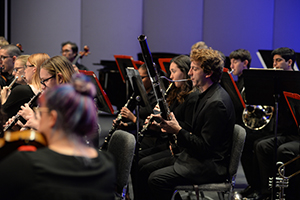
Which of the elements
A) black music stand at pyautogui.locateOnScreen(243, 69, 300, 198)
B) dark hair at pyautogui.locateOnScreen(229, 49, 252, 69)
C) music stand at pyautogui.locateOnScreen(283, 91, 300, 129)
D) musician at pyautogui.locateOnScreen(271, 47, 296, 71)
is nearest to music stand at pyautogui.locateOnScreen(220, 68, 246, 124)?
black music stand at pyautogui.locateOnScreen(243, 69, 300, 198)

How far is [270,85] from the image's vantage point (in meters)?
3.14

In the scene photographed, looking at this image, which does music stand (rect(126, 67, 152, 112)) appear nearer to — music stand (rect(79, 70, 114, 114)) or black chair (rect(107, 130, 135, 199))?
music stand (rect(79, 70, 114, 114))

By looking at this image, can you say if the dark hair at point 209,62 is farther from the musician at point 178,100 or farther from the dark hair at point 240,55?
the dark hair at point 240,55

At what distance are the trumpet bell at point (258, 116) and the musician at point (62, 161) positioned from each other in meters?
2.86

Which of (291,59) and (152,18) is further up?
(152,18)

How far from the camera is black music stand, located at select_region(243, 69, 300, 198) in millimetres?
3059

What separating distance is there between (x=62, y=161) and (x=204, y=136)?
4.57 feet

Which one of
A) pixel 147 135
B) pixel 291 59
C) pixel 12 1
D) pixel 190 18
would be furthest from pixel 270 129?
pixel 12 1

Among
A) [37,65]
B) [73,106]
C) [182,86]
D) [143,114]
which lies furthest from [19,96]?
[73,106]

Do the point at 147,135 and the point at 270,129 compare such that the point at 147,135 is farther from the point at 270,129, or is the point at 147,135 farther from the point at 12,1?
the point at 12,1

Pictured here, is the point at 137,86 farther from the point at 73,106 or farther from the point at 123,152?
the point at 73,106

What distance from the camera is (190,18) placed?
8391mm

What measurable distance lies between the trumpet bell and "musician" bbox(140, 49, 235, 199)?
1397mm

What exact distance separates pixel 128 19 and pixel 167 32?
2.91 ft
